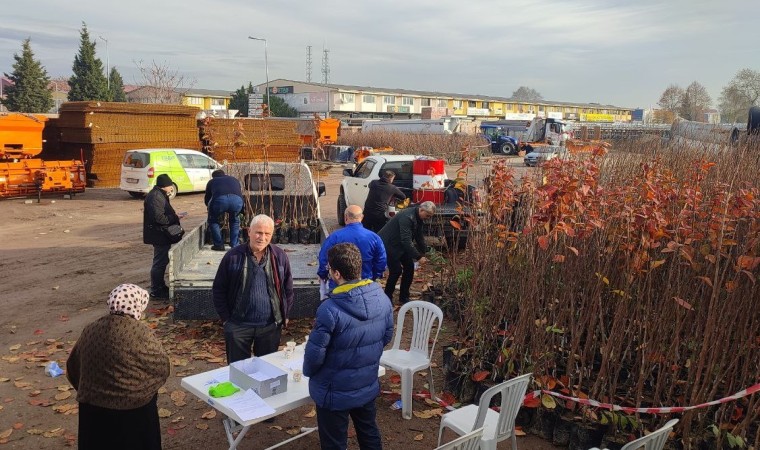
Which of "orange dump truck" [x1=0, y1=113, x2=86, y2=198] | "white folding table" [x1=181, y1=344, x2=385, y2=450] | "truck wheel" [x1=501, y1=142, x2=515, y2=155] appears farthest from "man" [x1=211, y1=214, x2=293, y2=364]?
"truck wheel" [x1=501, y1=142, x2=515, y2=155]

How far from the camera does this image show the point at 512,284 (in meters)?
5.30

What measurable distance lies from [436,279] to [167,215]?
12.0ft

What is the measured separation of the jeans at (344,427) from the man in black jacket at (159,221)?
471 cm

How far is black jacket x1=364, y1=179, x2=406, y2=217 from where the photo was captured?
9.18m

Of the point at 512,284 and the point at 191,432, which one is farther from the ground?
the point at 512,284

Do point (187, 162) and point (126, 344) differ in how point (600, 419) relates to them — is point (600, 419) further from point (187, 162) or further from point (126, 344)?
point (187, 162)

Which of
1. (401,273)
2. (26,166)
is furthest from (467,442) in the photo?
(26,166)

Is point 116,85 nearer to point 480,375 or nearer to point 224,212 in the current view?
point 224,212

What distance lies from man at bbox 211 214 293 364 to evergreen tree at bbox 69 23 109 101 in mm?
57714

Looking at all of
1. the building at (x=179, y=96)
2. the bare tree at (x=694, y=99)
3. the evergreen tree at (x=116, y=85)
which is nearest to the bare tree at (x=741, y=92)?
the bare tree at (x=694, y=99)

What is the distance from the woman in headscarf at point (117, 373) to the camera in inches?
119

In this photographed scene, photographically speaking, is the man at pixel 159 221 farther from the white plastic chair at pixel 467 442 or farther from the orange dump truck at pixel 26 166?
the orange dump truck at pixel 26 166

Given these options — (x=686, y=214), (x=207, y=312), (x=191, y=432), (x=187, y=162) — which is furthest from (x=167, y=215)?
(x=187, y=162)

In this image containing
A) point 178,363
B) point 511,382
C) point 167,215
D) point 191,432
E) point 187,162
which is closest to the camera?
point 511,382
